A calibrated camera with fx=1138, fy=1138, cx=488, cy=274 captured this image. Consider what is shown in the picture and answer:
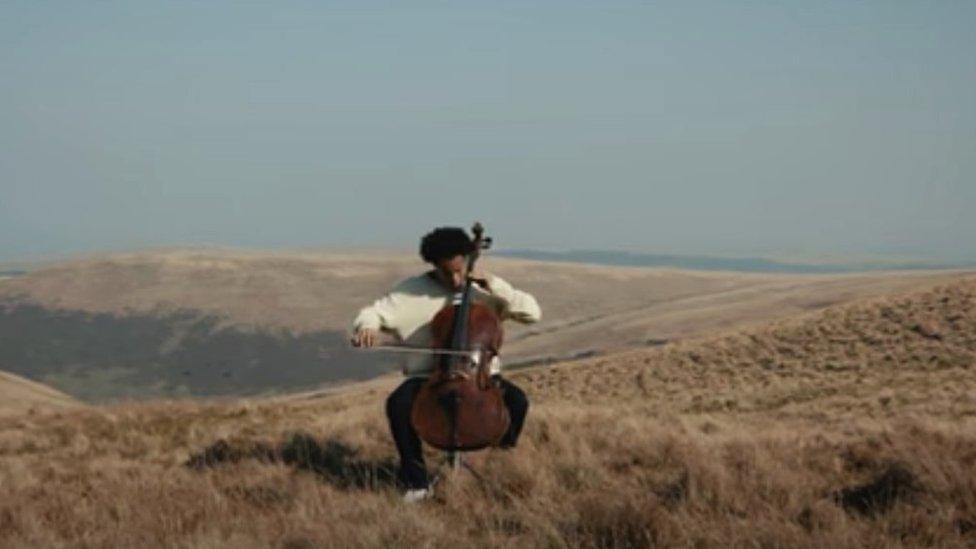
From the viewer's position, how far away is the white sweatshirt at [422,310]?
766cm

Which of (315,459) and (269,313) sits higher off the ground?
(315,459)

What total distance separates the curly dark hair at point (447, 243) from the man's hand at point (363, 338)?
83 centimetres

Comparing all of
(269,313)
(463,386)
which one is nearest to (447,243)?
(463,386)

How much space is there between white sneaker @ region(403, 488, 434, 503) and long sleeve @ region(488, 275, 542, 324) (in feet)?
4.36

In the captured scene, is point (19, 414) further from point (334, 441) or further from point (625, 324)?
point (625, 324)

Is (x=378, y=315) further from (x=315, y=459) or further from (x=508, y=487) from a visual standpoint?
(x=315, y=459)

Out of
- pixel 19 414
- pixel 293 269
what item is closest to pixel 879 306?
pixel 19 414

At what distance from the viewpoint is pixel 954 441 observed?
23.9 ft

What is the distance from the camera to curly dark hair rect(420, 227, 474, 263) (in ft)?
25.6

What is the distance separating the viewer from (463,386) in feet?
23.3

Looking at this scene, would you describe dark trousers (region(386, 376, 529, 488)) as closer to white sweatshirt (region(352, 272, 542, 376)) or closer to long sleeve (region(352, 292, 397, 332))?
white sweatshirt (region(352, 272, 542, 376))

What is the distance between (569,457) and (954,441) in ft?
8.25

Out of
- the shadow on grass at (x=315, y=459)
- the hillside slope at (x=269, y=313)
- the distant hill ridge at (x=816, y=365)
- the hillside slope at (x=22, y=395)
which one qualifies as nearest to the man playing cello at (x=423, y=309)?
the shadow on grass at (x=315, y=459)

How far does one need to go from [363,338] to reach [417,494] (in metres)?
1.03
